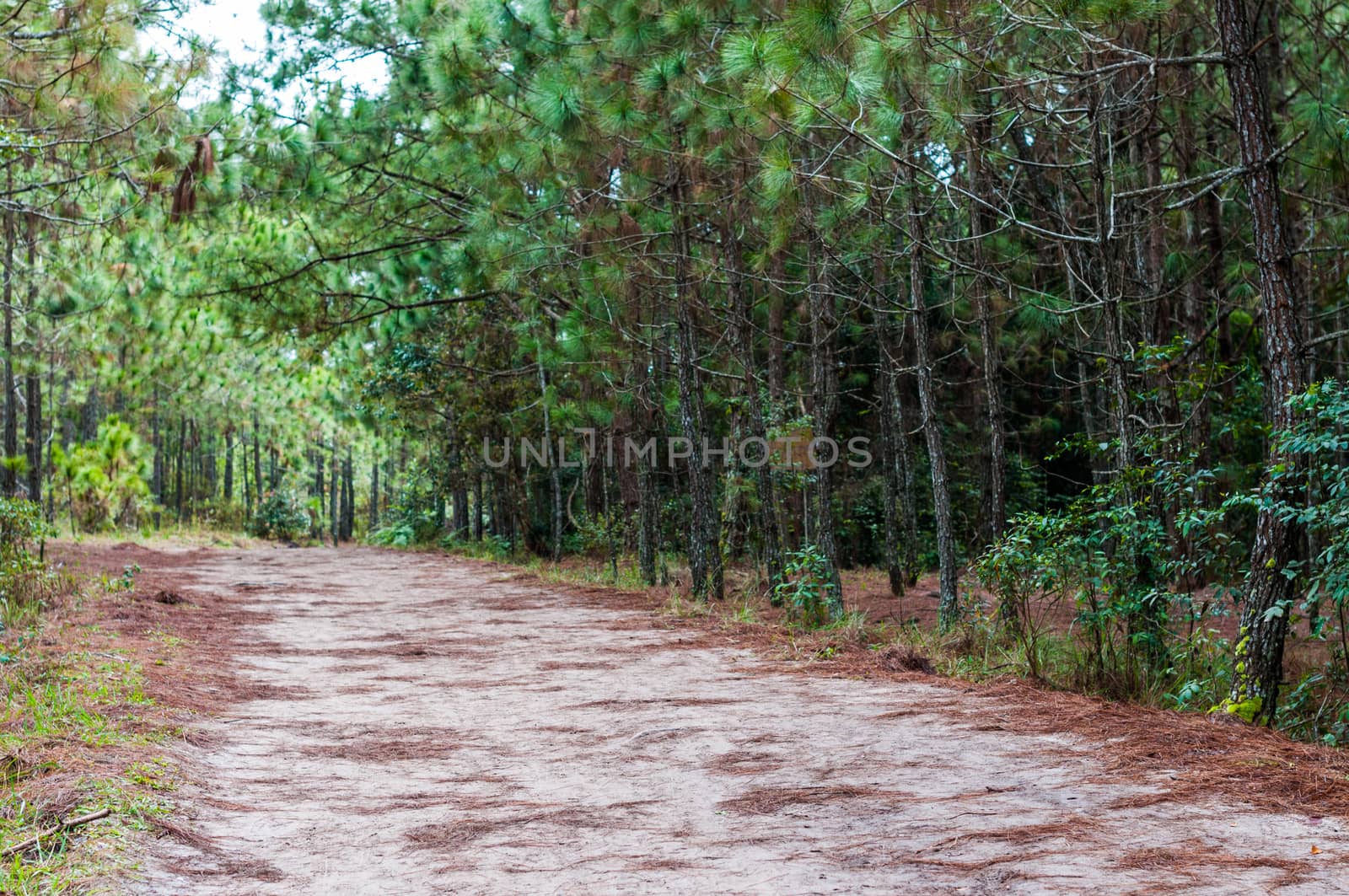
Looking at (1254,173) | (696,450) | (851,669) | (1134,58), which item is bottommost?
(851,669)

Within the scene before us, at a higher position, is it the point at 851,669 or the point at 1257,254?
the point at 1257,254

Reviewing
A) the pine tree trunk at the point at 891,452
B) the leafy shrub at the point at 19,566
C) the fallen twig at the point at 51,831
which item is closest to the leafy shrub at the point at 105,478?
the leafy shrub at the point at 19,566

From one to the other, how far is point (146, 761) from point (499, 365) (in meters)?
14.5

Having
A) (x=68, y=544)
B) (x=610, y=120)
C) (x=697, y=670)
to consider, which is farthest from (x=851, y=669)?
(x=68, y=544)

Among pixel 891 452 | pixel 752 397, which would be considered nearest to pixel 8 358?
pixel 752 397

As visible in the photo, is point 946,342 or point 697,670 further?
point 946,342

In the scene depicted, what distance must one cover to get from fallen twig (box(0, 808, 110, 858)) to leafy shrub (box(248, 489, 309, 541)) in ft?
89.9

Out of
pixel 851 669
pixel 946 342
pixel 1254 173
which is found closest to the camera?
pixel 1254 173

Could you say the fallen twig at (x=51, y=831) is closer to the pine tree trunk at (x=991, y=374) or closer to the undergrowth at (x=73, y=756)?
the undergrowth at (x=73, y=756)

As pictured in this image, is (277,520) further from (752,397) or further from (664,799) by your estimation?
(664,799)

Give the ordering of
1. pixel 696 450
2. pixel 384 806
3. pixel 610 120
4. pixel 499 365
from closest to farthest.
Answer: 1. pixel 384 806
2. pixel 610 120
3. pixel 696 450
4. pixel 499 365

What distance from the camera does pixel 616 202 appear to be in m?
11.9

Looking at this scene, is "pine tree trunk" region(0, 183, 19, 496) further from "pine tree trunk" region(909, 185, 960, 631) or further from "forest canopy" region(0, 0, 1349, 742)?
"pine tree trunk" region(909, 185, 960, 631)

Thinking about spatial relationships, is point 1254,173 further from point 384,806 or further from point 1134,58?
point 384,806
